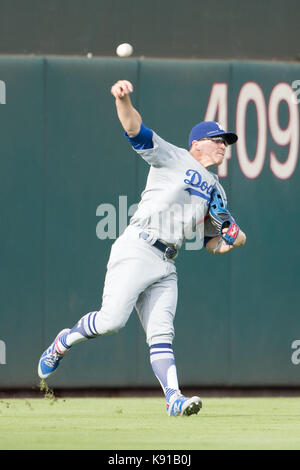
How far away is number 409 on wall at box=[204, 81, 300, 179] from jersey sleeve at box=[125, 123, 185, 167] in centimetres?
190

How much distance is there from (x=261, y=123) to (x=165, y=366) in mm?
2617

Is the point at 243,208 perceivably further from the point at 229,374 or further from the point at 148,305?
the point at 148,305

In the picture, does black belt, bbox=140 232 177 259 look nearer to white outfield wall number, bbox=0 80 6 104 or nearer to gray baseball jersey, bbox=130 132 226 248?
gray baseball jersey, bbox=130 132 226 248

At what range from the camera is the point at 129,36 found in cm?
746

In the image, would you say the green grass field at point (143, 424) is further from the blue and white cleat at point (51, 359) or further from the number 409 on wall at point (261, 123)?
the number 409 on wall at point (261, 123)

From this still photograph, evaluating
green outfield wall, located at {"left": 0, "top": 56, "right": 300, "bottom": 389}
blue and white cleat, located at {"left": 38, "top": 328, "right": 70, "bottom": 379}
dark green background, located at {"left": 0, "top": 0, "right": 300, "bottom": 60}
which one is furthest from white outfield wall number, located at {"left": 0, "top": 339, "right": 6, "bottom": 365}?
dark green background, located at {"left": 0, "top": 0, "right": 300, "bottom": 60}

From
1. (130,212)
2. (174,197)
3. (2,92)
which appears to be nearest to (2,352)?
(130,212)

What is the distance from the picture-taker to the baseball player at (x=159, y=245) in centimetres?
544

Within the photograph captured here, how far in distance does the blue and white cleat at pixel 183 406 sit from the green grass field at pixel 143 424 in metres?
0.06

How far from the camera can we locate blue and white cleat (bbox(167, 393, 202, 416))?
17.1ft

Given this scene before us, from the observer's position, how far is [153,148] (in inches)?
212
